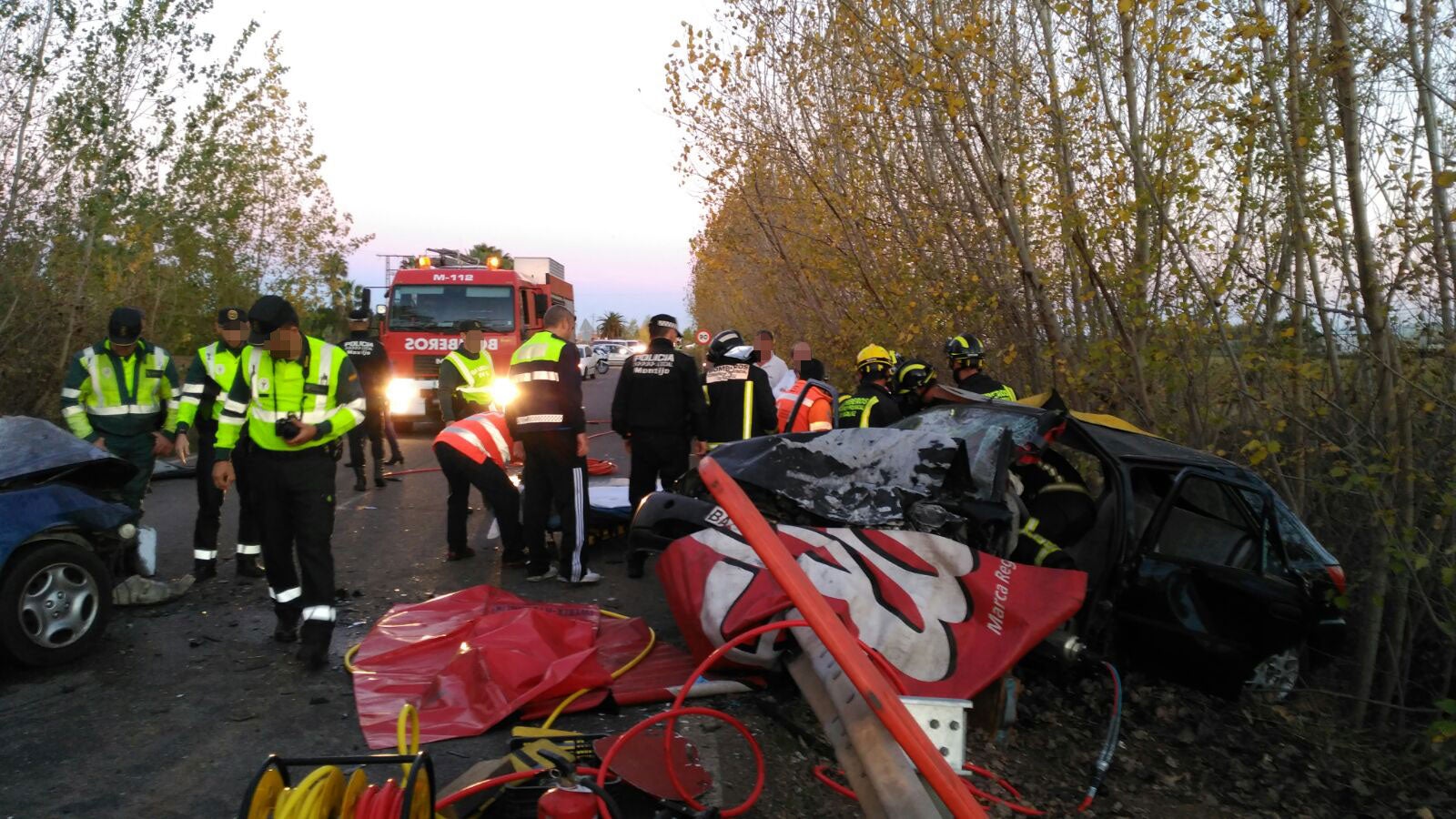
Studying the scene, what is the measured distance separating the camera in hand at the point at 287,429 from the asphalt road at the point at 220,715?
3.89 ft

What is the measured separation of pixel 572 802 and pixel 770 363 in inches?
389

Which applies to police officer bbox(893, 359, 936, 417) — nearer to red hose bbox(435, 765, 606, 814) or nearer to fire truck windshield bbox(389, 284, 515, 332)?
red hose bbox(435, 765, 606, 814)

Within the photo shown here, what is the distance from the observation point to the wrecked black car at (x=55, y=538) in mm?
4844

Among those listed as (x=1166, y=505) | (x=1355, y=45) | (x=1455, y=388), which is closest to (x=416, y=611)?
(x=1166, y=505)

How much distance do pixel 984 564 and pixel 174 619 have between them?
4.65 meters

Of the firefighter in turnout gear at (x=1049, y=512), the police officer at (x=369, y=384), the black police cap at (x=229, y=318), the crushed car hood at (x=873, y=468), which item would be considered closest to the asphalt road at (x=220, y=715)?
the crushed car hood at (x=873, y=468)

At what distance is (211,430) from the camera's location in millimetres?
7090

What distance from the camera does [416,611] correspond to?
591cm

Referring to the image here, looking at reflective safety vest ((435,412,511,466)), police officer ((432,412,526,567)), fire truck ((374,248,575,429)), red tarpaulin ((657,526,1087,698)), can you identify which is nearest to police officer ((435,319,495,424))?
police officer ((432,412,526,567))

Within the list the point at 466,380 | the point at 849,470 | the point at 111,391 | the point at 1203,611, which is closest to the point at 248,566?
the point at 111,391

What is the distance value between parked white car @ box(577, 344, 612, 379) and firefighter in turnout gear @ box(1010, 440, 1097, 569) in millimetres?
35676

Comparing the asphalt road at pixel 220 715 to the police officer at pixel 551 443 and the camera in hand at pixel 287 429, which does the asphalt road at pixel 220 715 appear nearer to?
the police officer at pixel 551 443

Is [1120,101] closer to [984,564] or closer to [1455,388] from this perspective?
[1455,388]

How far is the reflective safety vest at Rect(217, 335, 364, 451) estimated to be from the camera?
5.21 metres
